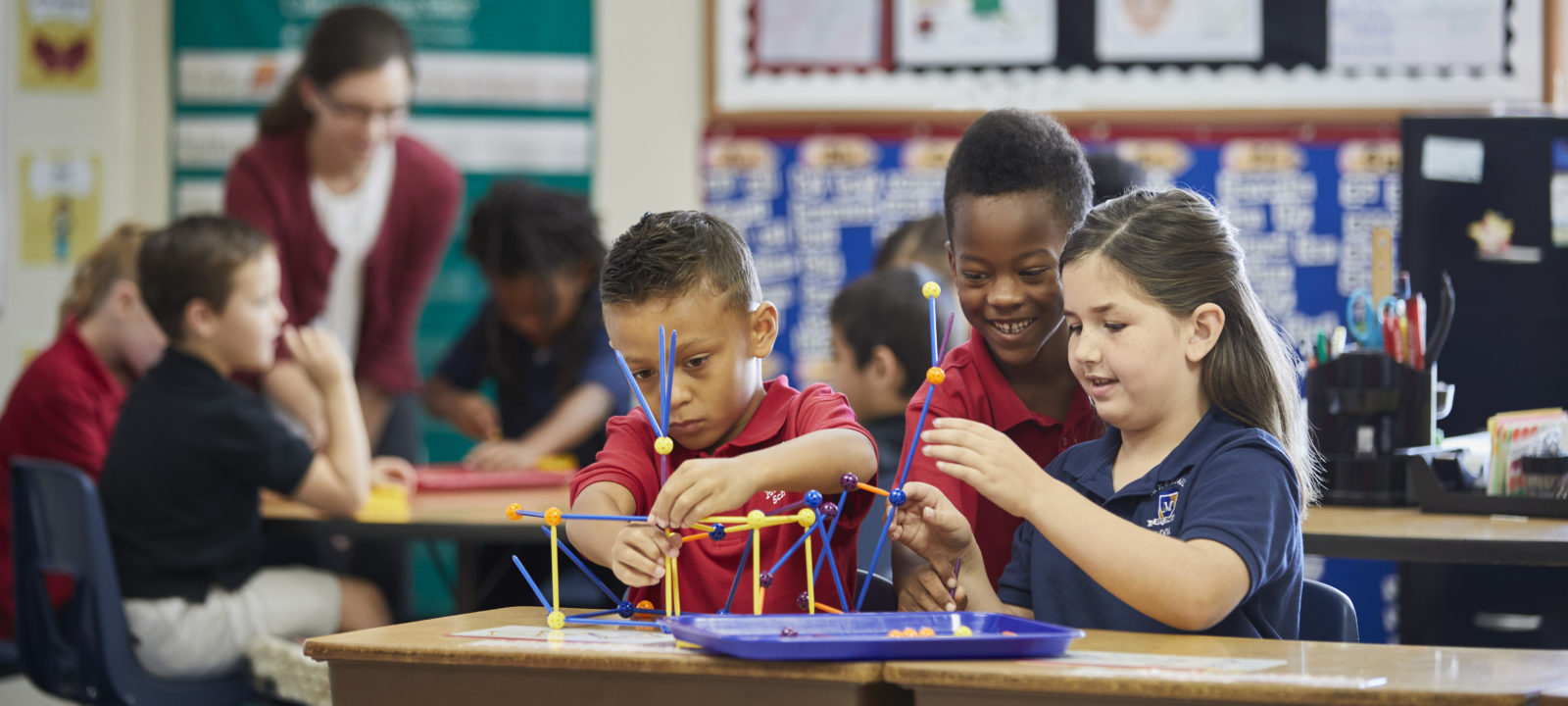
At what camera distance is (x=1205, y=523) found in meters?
1.41

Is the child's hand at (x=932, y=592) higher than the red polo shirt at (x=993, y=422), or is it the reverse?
the red polo shirt at (x=993, y=422)

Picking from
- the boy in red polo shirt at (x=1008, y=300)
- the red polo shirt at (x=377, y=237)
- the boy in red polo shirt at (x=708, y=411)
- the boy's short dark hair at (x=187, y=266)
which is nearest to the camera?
the boy in red polo shirt at (x=708, y=411)

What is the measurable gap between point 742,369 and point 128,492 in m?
1.78

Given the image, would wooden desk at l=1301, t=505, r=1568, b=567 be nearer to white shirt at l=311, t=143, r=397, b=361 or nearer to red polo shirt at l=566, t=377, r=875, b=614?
red polo shirt at l=566, t=377, r=875, b=614

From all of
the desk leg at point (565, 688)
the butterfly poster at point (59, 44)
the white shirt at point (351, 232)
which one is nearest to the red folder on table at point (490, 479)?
the white shirt at point (351, 232)

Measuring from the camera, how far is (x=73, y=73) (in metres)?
4.78

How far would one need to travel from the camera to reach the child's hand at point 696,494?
1.41 m

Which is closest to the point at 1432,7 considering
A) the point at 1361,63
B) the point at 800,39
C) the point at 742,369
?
the point at 1361,63

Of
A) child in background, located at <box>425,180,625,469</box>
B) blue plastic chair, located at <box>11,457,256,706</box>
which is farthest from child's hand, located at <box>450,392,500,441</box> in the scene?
blue plastic chair, located at <box>11,457,256,706</box>

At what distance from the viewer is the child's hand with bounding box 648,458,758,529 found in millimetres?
1406

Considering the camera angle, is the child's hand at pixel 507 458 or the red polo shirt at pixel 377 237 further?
the red polo shirt at pixel 377 237

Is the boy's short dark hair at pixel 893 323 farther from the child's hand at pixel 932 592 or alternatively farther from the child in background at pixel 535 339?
the child's hand at pixel 932 592

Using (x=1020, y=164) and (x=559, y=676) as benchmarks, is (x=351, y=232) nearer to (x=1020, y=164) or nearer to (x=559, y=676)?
(x=1020, y=164)

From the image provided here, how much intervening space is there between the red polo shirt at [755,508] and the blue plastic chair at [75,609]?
1.41 m
